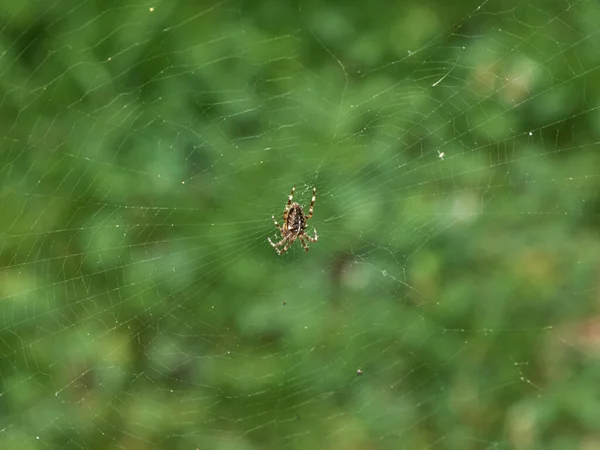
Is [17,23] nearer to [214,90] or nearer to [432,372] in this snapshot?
[214,90]

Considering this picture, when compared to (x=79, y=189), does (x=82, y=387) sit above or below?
below

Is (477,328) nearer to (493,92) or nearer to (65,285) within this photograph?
(493,92)

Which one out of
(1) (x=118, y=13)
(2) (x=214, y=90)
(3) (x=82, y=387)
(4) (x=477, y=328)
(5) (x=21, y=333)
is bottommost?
(4) (x=477, y=328)

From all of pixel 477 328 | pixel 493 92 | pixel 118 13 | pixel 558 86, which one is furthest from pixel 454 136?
pixel 118 13

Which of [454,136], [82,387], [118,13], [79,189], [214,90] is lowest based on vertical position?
[82,387]

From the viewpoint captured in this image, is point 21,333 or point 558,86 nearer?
point 21,333

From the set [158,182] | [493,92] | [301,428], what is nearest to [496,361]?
[301,428]
